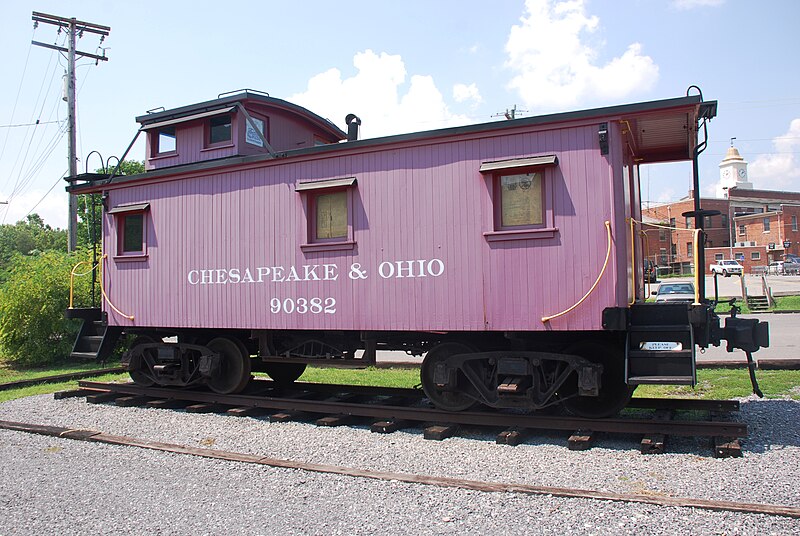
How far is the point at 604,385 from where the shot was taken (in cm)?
691

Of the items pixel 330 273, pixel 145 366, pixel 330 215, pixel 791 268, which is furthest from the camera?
pixel 791 268

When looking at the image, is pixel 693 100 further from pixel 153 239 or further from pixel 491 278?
pixel 153 239

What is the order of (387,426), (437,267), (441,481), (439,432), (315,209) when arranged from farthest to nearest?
(315,209)
(437,267)
(387,426)
(439,432)
(441,481)

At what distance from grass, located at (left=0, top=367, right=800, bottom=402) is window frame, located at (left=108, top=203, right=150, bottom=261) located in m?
2.96

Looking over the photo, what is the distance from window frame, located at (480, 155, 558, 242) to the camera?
22.3ft

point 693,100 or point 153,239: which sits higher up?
point 693,100

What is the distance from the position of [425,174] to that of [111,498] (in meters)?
4.72

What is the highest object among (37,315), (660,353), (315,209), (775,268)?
(775,268)

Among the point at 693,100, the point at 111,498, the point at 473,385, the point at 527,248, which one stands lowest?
the point at 111,498

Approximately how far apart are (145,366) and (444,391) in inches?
213

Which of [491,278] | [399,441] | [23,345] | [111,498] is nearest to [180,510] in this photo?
[111,498]

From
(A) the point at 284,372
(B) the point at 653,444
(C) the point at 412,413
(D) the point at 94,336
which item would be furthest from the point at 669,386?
(D) the point at 94,336

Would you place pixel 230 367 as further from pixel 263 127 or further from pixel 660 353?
pixel 660 353

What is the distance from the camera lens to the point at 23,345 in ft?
48.0
